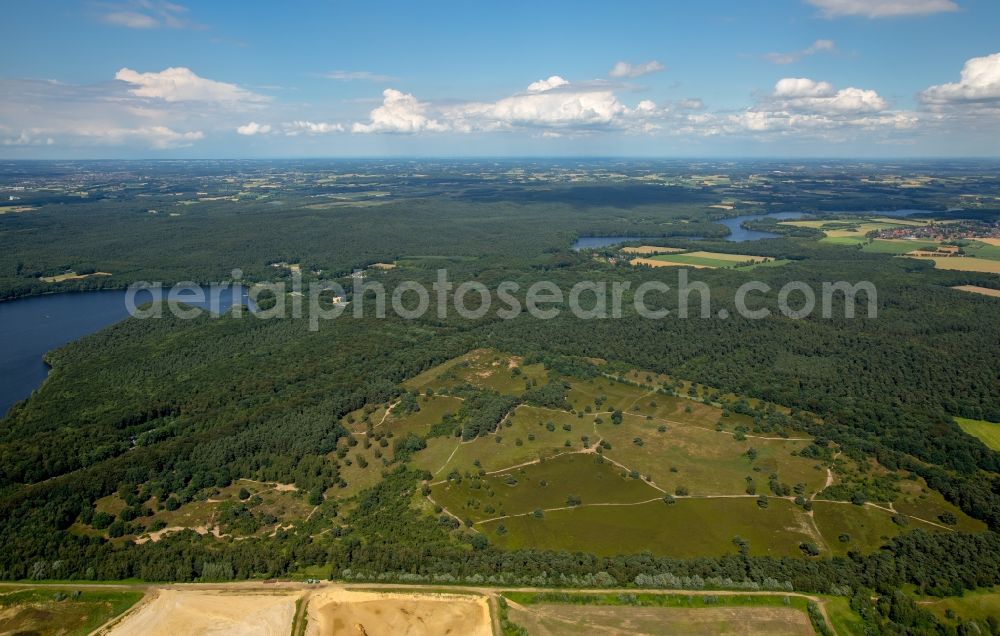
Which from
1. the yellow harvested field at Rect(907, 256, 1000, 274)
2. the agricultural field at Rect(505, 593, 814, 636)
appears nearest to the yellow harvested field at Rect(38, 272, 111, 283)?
the agricultural field at Rect(505, 593, 814, 636)

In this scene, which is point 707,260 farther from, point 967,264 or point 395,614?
point 395,614

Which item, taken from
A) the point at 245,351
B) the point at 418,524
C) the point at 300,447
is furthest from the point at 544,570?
the point at 245,351

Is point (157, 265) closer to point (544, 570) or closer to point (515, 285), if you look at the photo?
point (515, 285)

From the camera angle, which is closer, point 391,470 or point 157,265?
point 391,470

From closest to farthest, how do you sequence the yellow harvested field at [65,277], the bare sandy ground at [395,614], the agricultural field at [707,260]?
the bare sandy ground at [395,614], the yellow harvested field at [65,277], the agricultural field at [707,260]

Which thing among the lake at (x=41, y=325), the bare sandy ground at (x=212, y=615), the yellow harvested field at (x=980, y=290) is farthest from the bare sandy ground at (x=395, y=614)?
the yellow harvested field at (x=980, y=290)

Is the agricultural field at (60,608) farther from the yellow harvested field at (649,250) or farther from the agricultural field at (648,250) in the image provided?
the yellow harvested field at (649,250)

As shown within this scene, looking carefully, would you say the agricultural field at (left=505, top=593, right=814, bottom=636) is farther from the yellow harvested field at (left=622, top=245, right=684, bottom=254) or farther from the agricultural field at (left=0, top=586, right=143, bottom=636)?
the yellow harvested field at (left=622, top=245, right=684, bottom=254)
